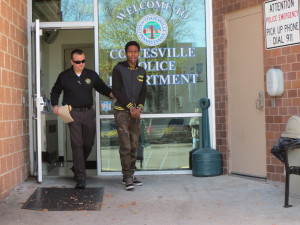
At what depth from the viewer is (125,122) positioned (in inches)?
238

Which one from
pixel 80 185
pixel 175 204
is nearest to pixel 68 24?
pixel 80 185

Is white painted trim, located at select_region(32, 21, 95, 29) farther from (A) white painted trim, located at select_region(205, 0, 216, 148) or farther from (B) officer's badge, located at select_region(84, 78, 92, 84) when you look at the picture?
(A) white painted trim, located at select_region(205, 0, 216, 148)

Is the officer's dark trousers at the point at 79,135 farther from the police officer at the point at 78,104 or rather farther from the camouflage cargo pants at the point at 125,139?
the camouflage cargo pants at the point at 125,139

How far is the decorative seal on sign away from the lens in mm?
7180

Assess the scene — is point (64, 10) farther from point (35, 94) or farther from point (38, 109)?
point (38, 109)

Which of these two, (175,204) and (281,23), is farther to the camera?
(281,23)

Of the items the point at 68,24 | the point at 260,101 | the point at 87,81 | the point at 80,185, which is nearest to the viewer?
the point at 80,185

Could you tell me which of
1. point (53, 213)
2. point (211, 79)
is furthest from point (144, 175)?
Answer: point (53, 213)

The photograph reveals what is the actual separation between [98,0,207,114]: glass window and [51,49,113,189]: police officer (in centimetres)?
95

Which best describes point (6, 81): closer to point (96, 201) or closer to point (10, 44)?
point (10, 44)

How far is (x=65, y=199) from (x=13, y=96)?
5.09 ft

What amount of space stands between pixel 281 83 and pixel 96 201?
9.41 ft

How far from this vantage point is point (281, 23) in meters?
6.01

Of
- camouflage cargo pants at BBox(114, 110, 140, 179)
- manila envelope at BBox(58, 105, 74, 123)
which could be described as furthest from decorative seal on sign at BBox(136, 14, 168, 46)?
manila envelope at BBox(58, 105, 74, 123)
